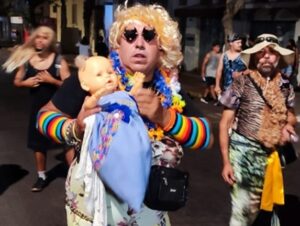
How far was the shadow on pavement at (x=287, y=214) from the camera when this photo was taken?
492cm

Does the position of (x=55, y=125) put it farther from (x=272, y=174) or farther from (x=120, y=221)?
(x=272, y=174)

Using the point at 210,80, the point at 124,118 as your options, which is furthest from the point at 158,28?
the point at 210,80

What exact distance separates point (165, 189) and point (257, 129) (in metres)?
1.69

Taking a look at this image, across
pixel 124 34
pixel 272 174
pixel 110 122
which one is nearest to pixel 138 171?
pixel 110 122

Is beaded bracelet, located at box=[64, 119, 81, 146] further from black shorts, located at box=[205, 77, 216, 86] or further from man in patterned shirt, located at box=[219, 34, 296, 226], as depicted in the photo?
black shorts, located at box=[205, 77, 216, 86]

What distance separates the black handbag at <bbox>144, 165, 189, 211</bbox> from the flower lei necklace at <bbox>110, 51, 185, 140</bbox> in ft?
0.56

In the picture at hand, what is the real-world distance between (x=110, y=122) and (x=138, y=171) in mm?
219

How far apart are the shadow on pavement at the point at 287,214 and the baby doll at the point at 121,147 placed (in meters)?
2.99

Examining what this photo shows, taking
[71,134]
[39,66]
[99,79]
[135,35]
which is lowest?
[39,66]

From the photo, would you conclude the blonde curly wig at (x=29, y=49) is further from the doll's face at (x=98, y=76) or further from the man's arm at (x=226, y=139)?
the doll's face at (x=98, y=76)

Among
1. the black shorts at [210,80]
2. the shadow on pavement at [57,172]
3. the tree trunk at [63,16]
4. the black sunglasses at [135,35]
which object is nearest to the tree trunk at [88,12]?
the tree trunk at [63,16]

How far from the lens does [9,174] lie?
6605 millimetres

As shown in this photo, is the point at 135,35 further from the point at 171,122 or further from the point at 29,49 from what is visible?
the point at 29,49

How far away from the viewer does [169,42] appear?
251 cm
